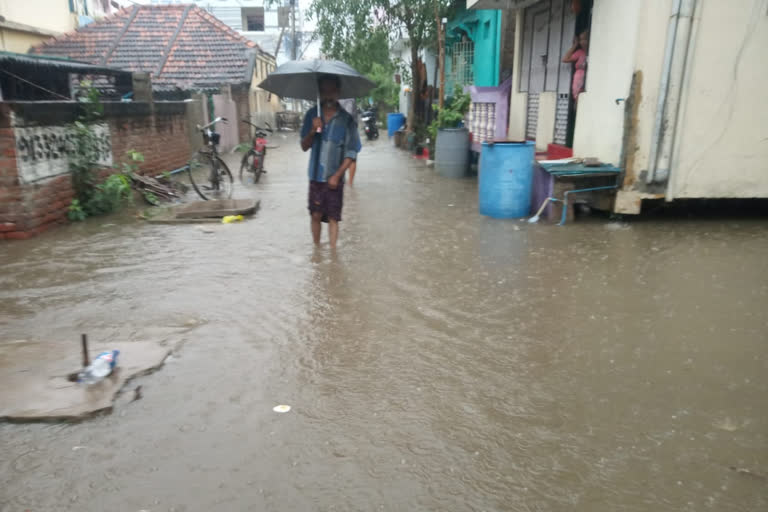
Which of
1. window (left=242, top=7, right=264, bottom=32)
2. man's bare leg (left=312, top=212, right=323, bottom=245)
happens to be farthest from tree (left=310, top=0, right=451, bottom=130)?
window (left=242, top=7, right=264, bottom=32)

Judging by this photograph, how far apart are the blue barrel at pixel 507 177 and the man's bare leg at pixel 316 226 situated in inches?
102

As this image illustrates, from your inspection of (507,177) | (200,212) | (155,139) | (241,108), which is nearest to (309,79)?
(200,212)

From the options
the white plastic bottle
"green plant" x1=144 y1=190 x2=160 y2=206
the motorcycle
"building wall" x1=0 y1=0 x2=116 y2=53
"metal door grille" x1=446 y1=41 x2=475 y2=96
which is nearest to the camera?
the white plastic bottle

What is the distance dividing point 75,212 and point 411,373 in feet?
19.3

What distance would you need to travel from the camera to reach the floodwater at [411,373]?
7.60ft

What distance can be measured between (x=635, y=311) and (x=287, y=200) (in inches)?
238

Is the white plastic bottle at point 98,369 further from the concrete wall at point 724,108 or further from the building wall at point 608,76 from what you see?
the concrete wall at point 724,108

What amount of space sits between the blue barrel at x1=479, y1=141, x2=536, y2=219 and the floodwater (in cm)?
113

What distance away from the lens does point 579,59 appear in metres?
7.98

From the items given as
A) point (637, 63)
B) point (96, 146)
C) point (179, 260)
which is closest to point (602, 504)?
point (179, 260)

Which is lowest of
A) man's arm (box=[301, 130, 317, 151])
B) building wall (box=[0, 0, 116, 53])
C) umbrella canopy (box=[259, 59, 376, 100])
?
man's arm (box=[301, 130, 317, 151])

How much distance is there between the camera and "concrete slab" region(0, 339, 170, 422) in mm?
2785

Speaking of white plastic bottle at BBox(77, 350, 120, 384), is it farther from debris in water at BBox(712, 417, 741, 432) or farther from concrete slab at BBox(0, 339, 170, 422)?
debris in water at BBox(712, 417, 741, 432)

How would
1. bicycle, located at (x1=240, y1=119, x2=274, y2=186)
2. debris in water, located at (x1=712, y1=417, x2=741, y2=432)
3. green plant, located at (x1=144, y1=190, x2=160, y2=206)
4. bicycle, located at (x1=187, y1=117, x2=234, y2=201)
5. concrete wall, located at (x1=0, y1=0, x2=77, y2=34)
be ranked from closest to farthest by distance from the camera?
debris in water, located at (x1=712, y1=417, x2=741, y2=432)
green plant, located at (x1=144, y1=190, x2=160, y2=206)
bicycle, located at (x1=187, y1=117, x2=234, y2=201)
bicycle, located at (x1=240, y1=119, x2=274, y2=186)
concrete wall, located at (x1=0, y1=0, x2=77, y2=34)
